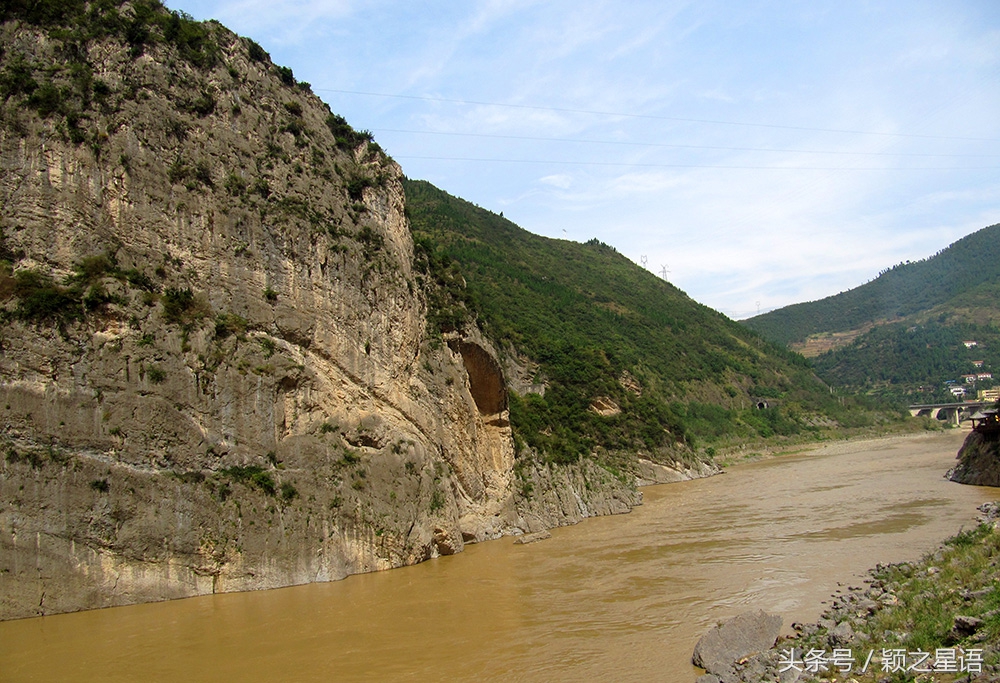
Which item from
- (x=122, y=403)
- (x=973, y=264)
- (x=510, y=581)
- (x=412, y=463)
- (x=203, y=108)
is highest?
(x=973, y=264)

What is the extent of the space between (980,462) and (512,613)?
2625 centimetres

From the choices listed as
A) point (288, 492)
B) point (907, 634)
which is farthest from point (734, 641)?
point (288, 492)

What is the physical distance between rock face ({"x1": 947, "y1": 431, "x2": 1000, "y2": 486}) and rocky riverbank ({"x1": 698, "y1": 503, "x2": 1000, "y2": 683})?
20018 mm

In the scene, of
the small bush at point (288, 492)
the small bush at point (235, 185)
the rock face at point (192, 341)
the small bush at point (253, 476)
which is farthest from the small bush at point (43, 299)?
the small bush at point (288, 492)

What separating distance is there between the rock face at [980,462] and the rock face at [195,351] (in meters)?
22.3

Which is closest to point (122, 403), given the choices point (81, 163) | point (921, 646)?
point (81, 163)

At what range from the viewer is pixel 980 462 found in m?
31.8

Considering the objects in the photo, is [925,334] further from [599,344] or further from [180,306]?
[180,306]

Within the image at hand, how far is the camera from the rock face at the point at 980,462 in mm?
30812

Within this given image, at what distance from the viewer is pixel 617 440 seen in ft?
143

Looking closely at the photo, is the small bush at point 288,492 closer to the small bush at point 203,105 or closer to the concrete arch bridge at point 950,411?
the small bush at point 203,105

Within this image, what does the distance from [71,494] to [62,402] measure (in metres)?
2.11

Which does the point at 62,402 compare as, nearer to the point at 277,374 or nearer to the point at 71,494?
the point at 71,494

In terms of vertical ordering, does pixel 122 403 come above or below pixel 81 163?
below
